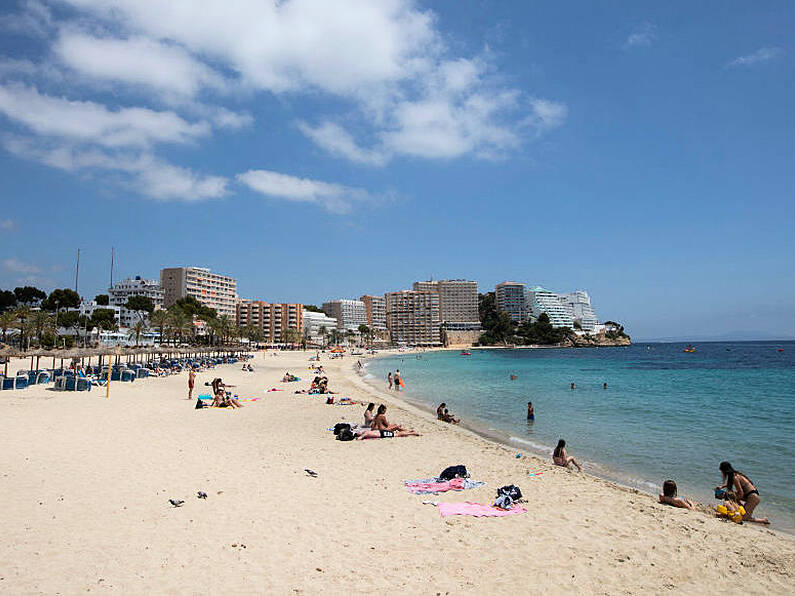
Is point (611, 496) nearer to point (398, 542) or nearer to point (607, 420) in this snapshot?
point (398, 542)

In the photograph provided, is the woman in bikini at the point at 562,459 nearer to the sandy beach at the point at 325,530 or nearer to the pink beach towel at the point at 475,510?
the sandy beach at the point at 325,530

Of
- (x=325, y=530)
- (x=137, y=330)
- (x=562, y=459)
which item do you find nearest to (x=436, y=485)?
(x=325, y=530)

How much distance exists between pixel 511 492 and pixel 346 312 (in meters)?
179

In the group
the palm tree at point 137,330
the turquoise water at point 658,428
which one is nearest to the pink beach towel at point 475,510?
the turquoise water at point 658,428

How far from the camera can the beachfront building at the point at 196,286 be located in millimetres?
133500

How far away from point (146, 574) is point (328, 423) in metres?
10.6

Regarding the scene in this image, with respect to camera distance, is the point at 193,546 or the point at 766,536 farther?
the point at 766,536

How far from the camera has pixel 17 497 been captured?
23.4 ft

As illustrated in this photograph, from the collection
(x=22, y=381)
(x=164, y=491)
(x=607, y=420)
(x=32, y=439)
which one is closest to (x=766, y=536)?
(x=164, y=491)

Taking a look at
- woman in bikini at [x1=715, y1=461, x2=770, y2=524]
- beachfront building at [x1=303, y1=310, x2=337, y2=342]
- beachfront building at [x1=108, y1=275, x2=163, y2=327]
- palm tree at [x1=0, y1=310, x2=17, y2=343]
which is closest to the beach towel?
woman in bikini at [x1=715, y1=461, x2=770, y2=524]

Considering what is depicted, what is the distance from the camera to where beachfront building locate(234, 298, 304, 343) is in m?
142

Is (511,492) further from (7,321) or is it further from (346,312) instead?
(346,312)

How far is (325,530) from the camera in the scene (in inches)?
251

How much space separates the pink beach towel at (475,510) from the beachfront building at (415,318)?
164 m
